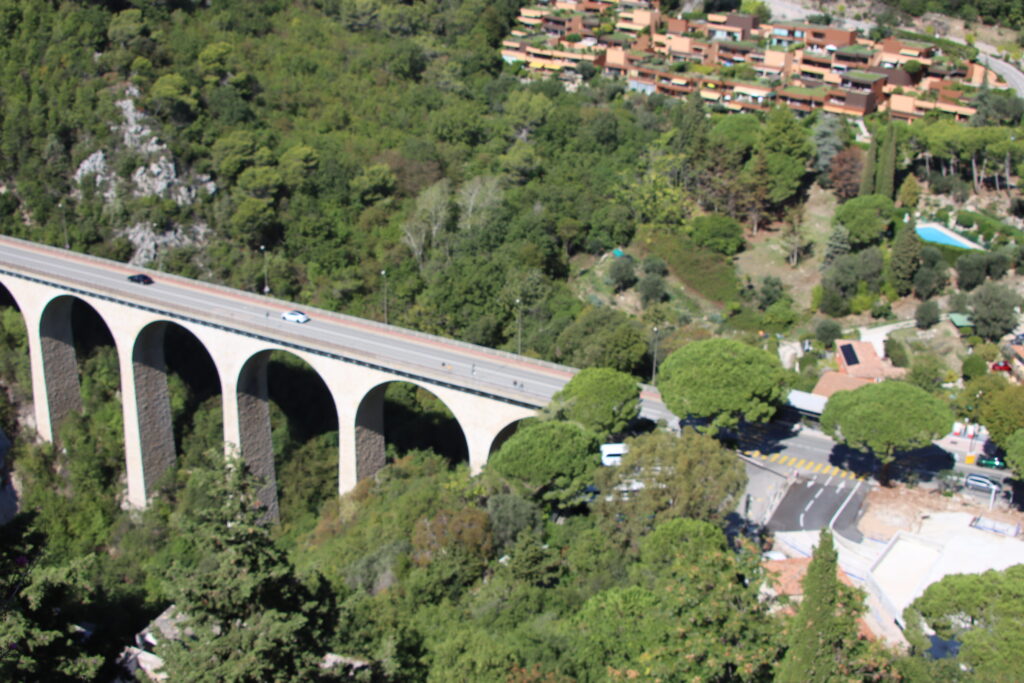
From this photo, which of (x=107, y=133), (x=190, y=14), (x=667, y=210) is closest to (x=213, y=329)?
(x=107, y=133)

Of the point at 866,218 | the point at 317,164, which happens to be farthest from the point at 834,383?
the point at 317,164

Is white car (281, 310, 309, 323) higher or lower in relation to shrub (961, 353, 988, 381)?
higher

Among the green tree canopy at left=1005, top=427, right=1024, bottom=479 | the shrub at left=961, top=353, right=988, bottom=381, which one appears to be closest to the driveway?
the shrub at left=961, top=353, right=988, bottom=381

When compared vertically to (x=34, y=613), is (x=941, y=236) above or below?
below

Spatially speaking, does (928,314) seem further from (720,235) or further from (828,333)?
(720,235)

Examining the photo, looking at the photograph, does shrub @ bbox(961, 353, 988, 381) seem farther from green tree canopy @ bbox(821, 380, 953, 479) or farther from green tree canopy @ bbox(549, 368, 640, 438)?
green tree canopy @ bbox(549, 368, 640, 438)

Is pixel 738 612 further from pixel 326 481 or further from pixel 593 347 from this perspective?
pixel 326 481

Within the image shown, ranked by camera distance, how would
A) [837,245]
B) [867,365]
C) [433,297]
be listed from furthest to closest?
[837,245], [433,297], [867,365]
